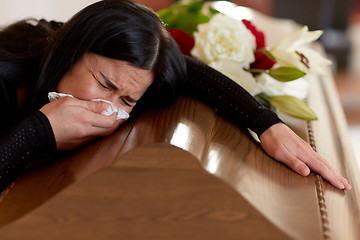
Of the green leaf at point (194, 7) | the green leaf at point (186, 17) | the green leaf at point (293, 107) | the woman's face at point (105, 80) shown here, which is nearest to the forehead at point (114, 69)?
the woman's face at point (105, 80)

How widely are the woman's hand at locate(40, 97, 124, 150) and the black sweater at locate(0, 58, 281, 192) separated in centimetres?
2

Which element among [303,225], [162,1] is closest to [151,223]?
[303,225]

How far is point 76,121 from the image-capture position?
102 centimetres

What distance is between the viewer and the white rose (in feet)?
4.38

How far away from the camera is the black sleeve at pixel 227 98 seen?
1.12 metres

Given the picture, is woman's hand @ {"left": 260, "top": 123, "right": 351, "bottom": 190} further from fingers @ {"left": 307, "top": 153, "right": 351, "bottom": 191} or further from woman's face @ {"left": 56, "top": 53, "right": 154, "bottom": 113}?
woman's face @ {"left": 56, "top": 53, "right": 154, "bottom": 113}

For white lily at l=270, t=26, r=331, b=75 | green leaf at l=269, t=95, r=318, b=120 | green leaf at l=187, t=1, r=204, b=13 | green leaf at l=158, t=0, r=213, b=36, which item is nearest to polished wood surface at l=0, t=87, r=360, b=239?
green leaf at l=269, t=95, r=318, b=120

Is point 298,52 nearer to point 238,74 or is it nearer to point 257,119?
point 238,74

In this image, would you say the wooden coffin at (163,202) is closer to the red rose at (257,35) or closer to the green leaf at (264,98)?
the green leaf at (264,98)

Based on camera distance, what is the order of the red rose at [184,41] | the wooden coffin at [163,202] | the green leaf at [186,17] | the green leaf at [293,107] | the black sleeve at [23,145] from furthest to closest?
the green leaf at [186,17] → the red rose at [184,41] → the green leaf at [293,107] → the black sleeve at [23,145] → the wooden coffin at [163,202]

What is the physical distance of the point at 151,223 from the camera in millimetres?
786

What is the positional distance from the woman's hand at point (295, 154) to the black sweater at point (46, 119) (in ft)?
0.10

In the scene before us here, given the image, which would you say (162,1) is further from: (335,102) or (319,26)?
(319,26)

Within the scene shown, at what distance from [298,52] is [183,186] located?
759mm
